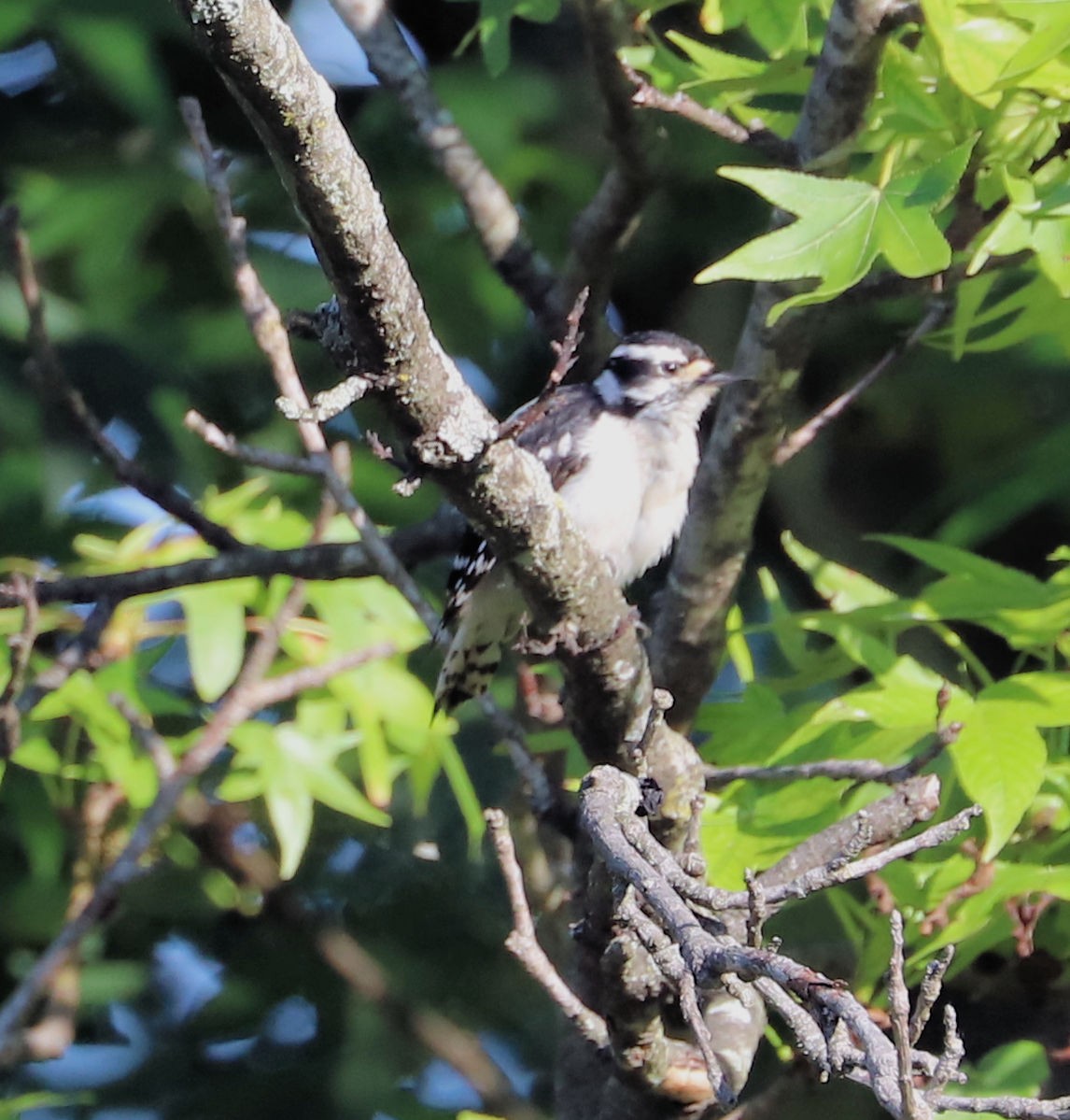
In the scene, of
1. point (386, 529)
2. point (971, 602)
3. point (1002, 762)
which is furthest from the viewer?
point (386, 529)

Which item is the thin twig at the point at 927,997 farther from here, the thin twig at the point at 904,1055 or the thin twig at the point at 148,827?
the thin twig at the point at 148,827

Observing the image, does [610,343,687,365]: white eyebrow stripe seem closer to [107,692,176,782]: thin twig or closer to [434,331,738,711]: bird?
[434,331,738,711]: bird

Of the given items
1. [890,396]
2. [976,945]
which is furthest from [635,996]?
[890,396]

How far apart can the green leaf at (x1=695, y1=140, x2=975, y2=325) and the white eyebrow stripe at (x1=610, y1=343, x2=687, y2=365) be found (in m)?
2.03

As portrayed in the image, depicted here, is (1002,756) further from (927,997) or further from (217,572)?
(217,572)

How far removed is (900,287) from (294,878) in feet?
10.2

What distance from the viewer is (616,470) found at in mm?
4355

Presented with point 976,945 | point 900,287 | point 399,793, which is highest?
point 900,287

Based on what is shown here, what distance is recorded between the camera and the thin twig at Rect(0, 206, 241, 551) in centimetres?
332

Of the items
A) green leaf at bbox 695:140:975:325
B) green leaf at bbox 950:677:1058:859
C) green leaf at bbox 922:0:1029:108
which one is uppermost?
green leaf at bbox 922:0:1029:108

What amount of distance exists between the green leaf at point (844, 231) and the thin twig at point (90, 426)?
1.45 metres

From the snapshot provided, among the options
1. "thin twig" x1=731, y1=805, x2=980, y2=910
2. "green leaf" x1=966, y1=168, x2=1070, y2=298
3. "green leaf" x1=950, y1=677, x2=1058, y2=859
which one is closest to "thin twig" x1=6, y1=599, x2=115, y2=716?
"green leaf" x1=950, y1=677, x2=1058, y2=859

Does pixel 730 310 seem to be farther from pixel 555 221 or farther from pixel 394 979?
pixel 394 979

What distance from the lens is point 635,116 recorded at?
11.8 feet
